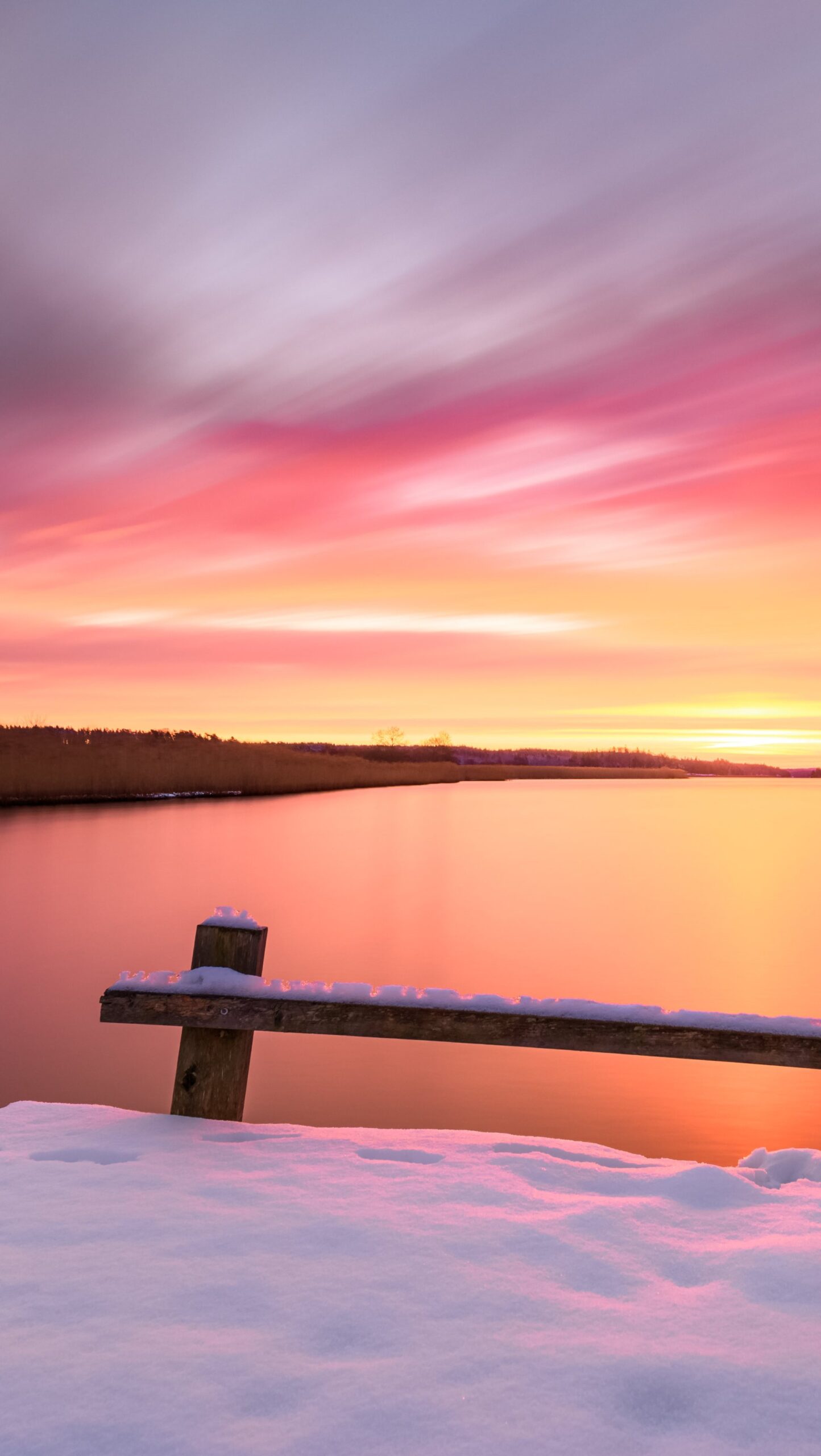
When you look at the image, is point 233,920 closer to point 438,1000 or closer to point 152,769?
point 438,1000

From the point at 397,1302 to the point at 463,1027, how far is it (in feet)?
4.91

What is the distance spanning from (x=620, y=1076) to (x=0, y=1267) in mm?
8754

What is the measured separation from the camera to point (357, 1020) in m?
4.48

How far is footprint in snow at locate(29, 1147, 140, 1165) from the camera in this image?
14.1 ft

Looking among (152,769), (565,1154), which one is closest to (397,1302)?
(565,1154)

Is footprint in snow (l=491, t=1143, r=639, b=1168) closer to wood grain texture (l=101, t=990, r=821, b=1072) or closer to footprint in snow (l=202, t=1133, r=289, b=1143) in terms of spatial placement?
wood grain texture (l=101, t=990, r=821, b=1072)

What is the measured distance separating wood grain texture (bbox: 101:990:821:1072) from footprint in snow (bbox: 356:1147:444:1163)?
0.55 meters

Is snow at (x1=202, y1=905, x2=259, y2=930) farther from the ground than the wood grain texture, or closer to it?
farther from the ground

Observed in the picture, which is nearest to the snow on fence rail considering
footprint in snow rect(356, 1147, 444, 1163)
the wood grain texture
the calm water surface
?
the wood grain texture

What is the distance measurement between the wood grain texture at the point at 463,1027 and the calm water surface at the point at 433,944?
5.10m

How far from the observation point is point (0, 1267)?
3232mm

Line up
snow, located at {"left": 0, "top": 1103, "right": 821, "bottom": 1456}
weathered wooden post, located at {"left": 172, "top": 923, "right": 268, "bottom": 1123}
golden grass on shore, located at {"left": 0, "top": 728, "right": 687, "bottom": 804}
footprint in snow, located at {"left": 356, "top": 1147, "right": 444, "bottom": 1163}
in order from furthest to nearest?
golden grass on shore, located at {"left": 0, "top": 728, "right": 687, "bottom": 804} < weathered wooden post, located at {"left": 172, "top": 923, "right": 268, "bottom": 1123} < footprint in snow, located at {"left": 356, "top": 1147, "right": 444, "bottom": 1163} < snow, located at {"left": 0, "top": 1103, "right": 821, "bottom": 1456}

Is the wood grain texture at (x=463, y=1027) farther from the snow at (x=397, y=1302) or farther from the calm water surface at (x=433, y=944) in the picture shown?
the calm water surface at (x=433, y=944)

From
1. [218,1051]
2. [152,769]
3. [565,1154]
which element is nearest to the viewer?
[565,1154]
